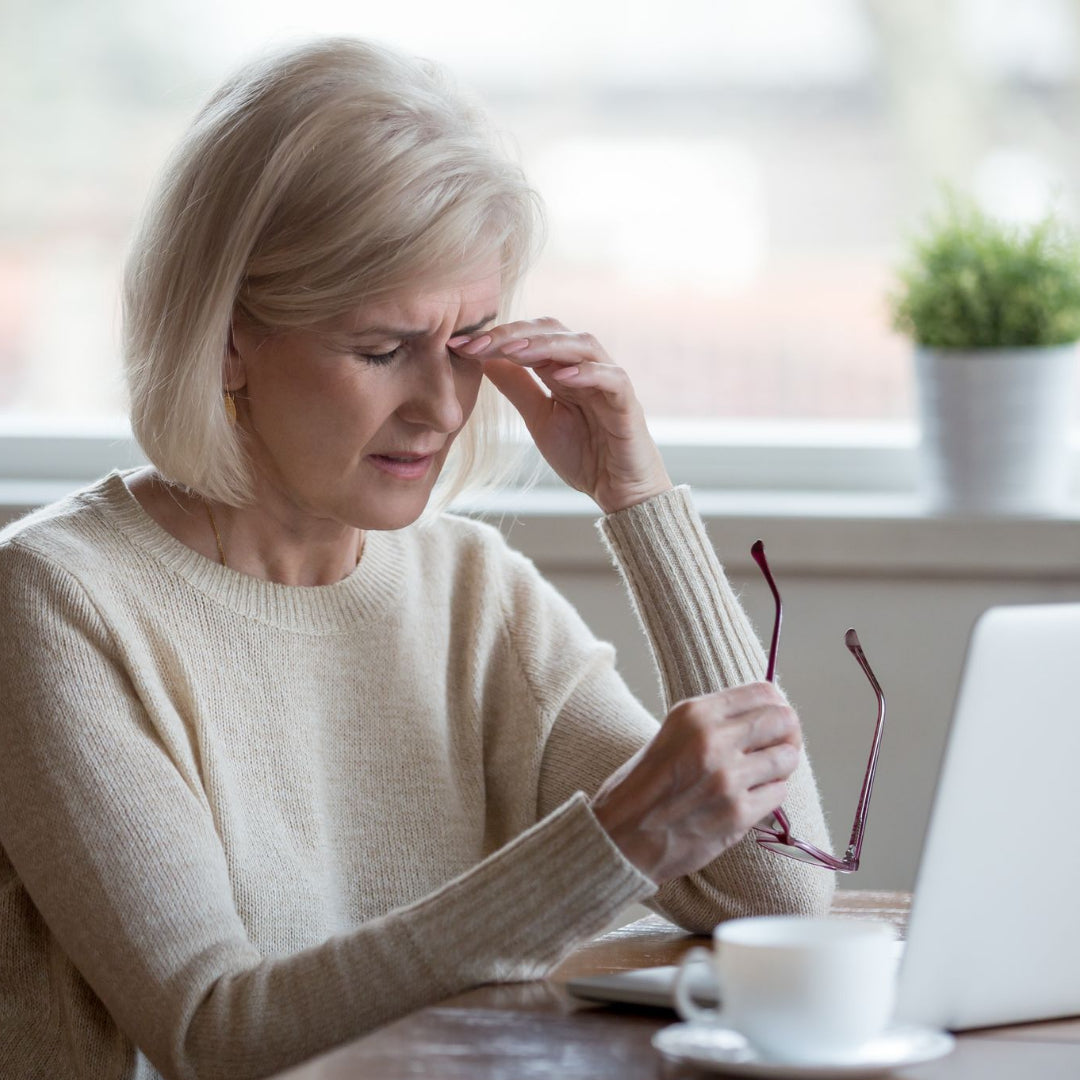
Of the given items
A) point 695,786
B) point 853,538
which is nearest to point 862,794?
point 695,786

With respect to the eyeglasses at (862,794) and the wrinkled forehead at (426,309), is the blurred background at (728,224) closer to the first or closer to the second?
the wrinkled forehead at (426,309)

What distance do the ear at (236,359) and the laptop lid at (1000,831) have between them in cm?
77

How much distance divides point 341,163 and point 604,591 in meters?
1.01

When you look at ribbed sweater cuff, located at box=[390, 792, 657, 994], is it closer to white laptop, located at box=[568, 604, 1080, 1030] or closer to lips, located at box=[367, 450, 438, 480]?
white laptop, located at box=[568, 604, 1080, 1030]

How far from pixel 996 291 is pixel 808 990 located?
1.49 meters

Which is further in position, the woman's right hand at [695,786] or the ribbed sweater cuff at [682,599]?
the ribbed sweater cuff at [682,599]

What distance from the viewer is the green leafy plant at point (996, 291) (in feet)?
6.86

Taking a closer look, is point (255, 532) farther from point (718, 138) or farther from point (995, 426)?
point (718, 138)

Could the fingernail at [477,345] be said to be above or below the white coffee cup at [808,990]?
above

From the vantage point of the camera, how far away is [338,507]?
1402mm

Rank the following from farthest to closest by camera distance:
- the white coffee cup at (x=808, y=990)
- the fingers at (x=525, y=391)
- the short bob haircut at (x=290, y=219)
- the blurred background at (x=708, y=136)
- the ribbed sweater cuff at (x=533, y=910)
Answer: the blurred background at (x=708, y=136), the fingers at (x=525, y=391), the short bob haircut at (x=290, y=219), the ribbed sweater cuff at (x=533, y=910), the white coffee cup at (x=808, y=990)

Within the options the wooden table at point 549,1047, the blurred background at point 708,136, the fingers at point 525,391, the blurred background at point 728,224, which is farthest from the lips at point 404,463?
the blurred background at point 708,136

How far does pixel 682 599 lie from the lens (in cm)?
146

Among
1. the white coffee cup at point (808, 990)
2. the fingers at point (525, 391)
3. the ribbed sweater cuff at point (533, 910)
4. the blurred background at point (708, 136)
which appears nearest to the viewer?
the white coffee cup at point (808, 990)
